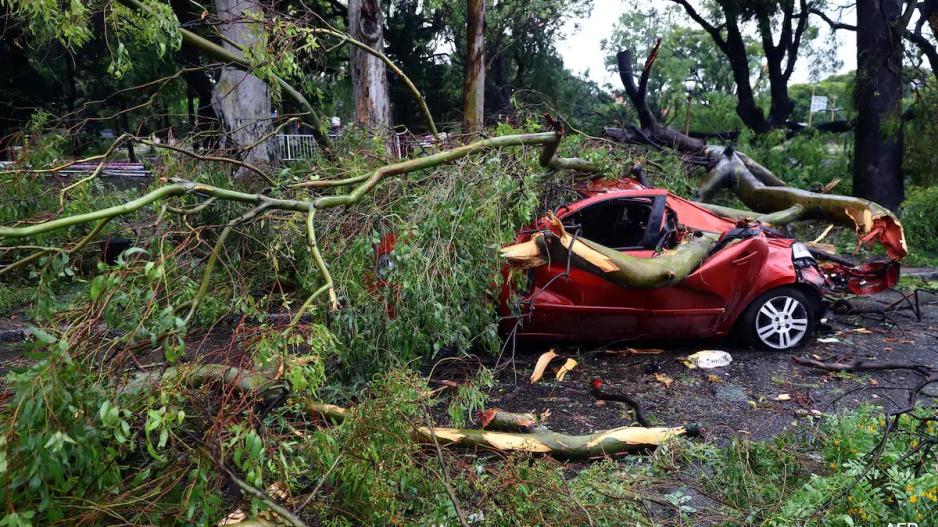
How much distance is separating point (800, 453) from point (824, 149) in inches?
466

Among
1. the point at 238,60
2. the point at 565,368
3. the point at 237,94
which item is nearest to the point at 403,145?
the point at 238,60

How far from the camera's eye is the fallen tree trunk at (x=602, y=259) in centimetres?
500

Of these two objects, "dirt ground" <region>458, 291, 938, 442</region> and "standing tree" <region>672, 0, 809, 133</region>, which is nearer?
"dirt ground" <region>458, 291, 938, 442</region>

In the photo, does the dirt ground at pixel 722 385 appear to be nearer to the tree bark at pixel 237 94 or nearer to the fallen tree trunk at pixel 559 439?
the fallen tree trunk at pixel 559 439

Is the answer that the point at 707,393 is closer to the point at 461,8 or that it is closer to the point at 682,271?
the point at 682,271

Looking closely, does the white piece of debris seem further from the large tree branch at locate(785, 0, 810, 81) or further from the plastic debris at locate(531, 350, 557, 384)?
the large tree branch at locate(785, 0, 810, 81)

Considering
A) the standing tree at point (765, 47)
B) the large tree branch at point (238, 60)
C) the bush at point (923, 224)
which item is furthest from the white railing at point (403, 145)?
the standing tree at point (765, 47)

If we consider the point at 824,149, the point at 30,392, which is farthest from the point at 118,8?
the point at 824,149

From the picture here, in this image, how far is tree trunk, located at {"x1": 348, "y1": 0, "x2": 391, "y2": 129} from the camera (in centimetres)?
903

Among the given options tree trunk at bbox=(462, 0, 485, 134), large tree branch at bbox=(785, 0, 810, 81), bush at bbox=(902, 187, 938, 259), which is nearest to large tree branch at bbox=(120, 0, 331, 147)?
tree trunk at bbox=(462, 0, 485, 134)

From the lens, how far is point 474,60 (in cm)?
1192

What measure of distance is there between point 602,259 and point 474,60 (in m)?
7.79

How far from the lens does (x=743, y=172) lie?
8.59 metres

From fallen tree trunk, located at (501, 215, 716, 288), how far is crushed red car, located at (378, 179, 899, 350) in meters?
0.19
